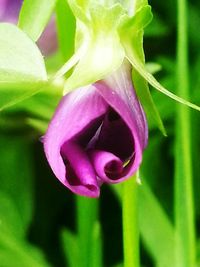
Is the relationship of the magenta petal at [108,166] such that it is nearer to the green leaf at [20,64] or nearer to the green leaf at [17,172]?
the green leaf at [20,64]

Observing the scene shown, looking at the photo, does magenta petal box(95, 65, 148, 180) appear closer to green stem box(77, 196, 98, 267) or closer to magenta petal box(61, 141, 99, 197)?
magenta petal box(61, 141, 99, 197)

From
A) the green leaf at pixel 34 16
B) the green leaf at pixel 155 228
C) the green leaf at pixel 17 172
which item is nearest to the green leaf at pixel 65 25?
the green leaf at pixel 34 16

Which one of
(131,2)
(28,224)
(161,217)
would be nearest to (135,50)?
(131,2)

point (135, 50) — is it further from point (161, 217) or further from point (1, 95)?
point (161, 217)

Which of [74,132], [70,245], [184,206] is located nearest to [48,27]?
[70,245]

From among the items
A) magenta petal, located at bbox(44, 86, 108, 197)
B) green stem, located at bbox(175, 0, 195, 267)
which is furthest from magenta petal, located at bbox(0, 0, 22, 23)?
magenta petal, located at bbox(44, 86, 108, 197)

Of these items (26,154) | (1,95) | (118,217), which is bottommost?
(118,217)

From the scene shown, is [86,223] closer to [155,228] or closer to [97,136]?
[155,228]
